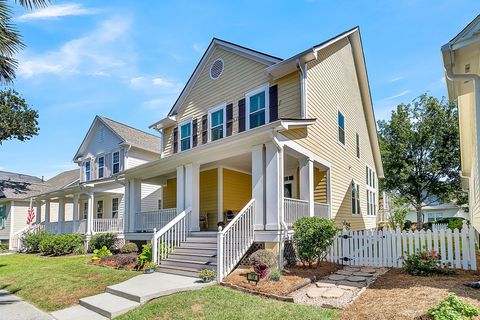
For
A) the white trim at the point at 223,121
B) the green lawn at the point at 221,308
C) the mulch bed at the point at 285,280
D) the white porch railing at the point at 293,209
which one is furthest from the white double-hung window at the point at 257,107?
the green lawn at the point at 221,308

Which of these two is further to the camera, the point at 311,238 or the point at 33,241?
the point at 33,241

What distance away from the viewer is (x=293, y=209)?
1015 cm

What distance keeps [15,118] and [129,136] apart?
615 inches

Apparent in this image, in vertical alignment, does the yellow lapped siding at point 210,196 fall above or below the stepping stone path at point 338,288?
above

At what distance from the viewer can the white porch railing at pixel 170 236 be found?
10242mm

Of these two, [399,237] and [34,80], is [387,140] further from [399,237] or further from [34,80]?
[34,80]

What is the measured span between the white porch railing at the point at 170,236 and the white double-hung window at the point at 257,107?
4.19 m

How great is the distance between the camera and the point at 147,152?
23344 millimetres

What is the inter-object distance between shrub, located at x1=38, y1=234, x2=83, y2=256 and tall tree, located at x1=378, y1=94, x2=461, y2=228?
2413cm

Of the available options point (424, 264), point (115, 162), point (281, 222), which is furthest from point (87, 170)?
point (424, 264)

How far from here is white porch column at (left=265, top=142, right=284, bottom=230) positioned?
29.8ft

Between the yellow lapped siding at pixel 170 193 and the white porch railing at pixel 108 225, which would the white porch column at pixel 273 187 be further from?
the white porch railing at pixel 108 225

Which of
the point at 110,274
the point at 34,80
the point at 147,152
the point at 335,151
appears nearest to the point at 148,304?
the point at 110,274

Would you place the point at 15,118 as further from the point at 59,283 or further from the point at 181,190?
the point at 59,283
